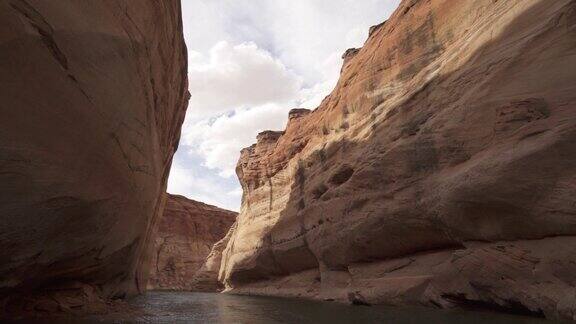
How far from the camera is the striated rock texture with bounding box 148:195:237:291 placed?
54.5m

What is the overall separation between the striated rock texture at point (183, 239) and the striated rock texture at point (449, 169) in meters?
35.5

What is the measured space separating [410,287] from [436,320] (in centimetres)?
409

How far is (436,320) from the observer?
8.60m

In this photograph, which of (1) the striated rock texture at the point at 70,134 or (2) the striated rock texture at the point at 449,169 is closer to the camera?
(1) the striated rock texture at the point at 70,134

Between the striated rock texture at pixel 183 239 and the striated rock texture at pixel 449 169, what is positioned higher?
the striated rock texture at pixel 183 239

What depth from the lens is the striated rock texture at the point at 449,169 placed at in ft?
30.5

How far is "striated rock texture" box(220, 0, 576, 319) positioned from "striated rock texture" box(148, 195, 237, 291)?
35.5 m

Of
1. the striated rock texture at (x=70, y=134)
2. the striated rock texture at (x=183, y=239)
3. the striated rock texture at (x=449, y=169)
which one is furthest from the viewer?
the striated rock texture at (x=183, y=239)

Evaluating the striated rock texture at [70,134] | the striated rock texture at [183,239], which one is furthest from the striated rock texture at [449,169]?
the striated rock texture at [183,239]

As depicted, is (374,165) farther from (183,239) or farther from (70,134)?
(183,239)

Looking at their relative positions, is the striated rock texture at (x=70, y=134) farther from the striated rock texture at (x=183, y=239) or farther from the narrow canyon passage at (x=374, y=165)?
the striated rock texture at (x=183, y=239)

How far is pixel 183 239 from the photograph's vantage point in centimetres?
5934

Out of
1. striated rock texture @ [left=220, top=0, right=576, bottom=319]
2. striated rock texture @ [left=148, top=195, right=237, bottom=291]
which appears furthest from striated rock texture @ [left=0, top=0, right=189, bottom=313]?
striated rock texture @ [left=148, top=195, right=237, bottom=291]

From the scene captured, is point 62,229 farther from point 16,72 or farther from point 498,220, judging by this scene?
point 498,220
